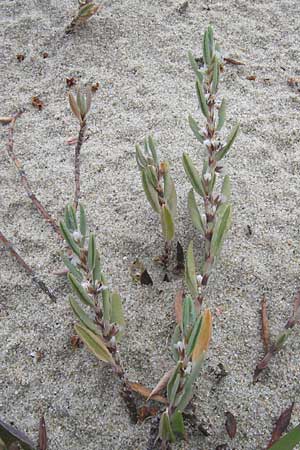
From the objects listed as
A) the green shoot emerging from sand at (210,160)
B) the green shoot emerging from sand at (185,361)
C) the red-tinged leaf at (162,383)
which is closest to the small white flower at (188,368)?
the green shoot emerging from sand at (185,361)

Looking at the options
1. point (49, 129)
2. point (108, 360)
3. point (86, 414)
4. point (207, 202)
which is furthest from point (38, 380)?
point (49, 129)

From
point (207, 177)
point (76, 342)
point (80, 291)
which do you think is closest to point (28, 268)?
point (76, 342)

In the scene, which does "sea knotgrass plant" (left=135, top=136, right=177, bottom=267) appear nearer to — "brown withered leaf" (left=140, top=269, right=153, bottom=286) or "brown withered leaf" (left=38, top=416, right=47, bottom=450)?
"brown withered leaf" (left=140, top=269, right=153, bottom=286)

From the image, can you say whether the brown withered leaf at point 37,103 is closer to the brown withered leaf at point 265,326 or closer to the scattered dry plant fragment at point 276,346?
the brown withered leaf at point 265,326

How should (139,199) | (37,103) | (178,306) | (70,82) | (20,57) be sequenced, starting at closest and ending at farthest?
1. (178,306)
2. (139,199)
3. (37,103)
4. (70,82)
5. (20,57)

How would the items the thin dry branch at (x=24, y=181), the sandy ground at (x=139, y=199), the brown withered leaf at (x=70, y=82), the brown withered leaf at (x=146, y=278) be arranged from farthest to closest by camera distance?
1. the brown withered leaf at (x=70, y=82)
2. the thin dry branch at (x=24, y=181)
3. the brown withered leaf at (x=146, y=278)
4. the sandy ground at (x=139, y=199)

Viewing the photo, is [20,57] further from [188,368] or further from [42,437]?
[188,368]

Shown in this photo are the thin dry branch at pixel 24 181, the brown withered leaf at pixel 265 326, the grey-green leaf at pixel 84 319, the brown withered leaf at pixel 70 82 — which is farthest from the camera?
the brown withered leaf at pixel 70 82
